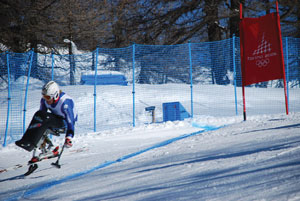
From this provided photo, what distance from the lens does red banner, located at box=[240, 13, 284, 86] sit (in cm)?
757

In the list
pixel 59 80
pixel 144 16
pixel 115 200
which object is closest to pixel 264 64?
pixel 115 200

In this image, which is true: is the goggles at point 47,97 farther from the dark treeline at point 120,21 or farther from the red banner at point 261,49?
the dark treeline at point 120,21

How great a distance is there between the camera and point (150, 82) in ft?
47.9

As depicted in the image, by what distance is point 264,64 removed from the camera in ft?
25.2

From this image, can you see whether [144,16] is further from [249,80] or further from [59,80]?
[249,80]

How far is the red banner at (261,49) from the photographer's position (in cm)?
757

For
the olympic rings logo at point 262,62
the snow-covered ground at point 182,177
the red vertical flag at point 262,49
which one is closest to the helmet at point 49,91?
the snow-covered ground at point 182,177

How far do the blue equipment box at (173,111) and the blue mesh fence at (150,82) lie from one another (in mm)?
1476

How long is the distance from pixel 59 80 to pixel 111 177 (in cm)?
1140

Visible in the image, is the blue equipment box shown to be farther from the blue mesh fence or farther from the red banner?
the red banner

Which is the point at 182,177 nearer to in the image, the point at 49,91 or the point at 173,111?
the point at 49,91

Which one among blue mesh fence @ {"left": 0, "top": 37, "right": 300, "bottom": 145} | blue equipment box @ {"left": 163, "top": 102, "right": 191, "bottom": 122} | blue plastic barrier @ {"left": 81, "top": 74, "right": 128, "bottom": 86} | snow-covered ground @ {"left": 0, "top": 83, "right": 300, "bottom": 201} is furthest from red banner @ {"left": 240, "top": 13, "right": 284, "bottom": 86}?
blue plastic barrier @ {"left": 81, "top": 74, "right": 128, "bottom": 86}

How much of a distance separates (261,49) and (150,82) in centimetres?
753

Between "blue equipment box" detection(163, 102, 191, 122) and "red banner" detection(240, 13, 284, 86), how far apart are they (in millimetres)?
2771
